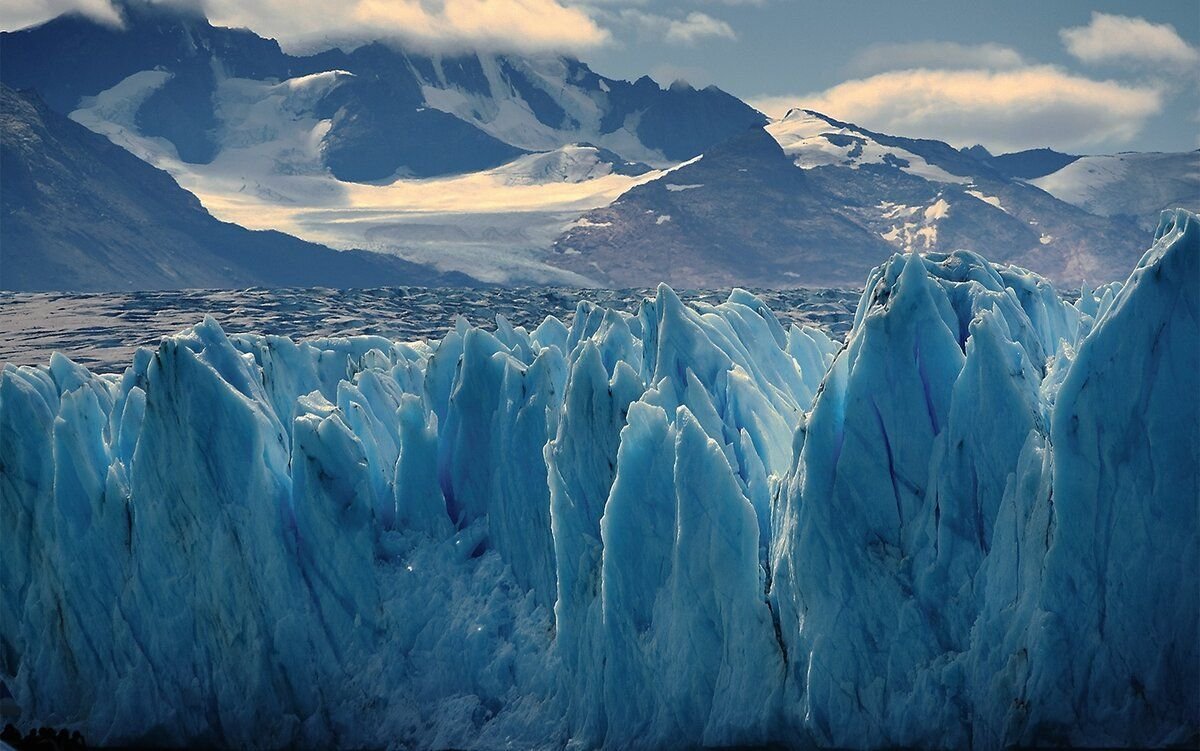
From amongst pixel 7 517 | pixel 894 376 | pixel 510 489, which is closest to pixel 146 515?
pixel 7 517

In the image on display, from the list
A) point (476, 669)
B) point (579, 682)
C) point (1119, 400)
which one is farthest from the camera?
point (476, 669)

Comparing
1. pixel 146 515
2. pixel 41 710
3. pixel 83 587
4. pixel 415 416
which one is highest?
Answer: pixel 415 416

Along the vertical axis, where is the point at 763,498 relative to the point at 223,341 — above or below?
below

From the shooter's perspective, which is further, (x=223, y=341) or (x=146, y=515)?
(x=223, y=341)

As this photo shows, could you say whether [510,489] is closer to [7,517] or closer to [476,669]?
[476,669]

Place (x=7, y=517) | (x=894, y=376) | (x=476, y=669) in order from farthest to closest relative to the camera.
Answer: (x=7, y=517) < (x=476, y=669) < (x=894, y=376)

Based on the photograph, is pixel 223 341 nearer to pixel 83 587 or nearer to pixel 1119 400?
pixel 83 587

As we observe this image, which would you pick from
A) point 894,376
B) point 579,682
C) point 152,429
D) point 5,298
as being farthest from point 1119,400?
point 5,298
